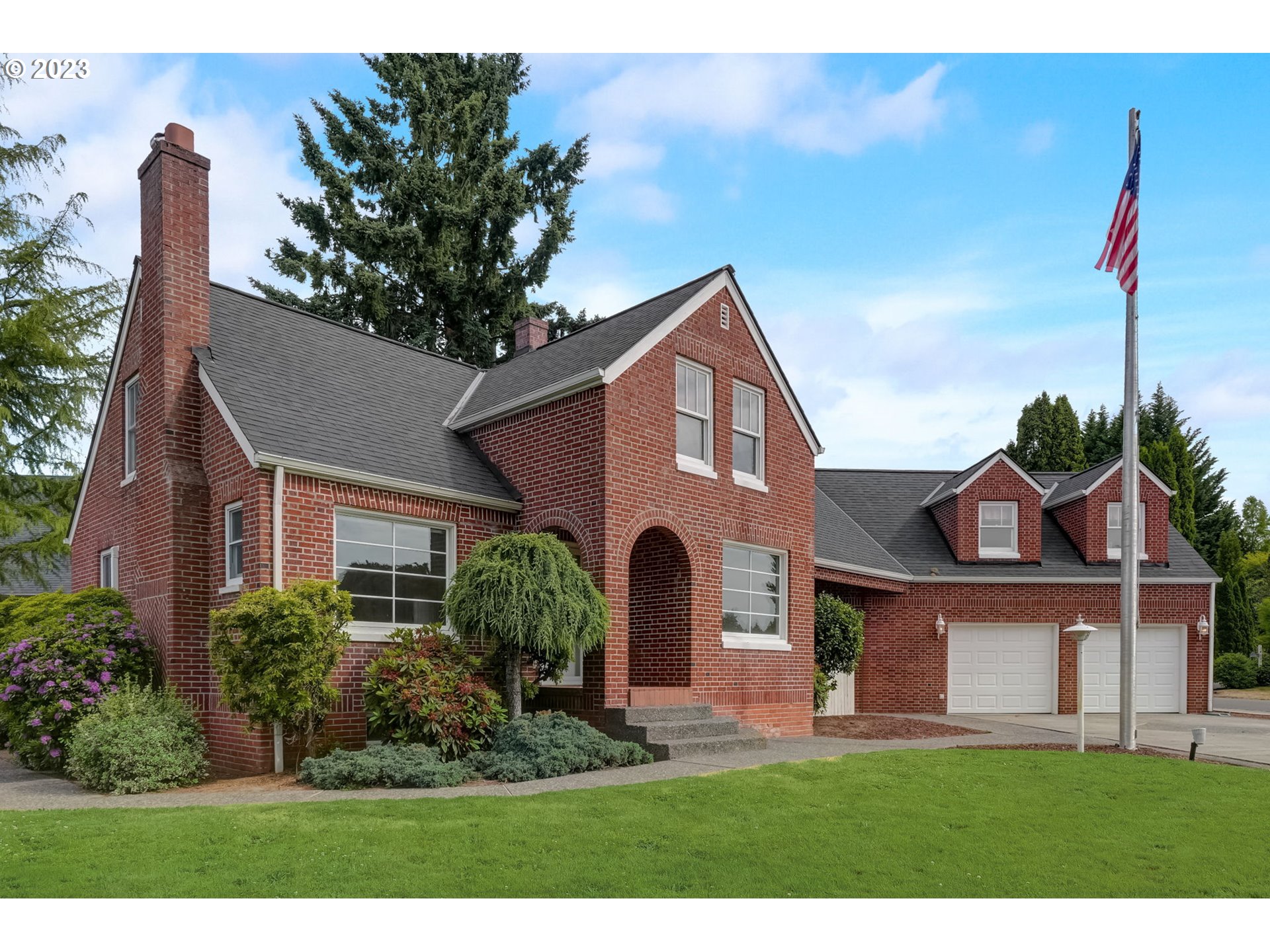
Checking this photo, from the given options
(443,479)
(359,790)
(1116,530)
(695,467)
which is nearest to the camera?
(359,790)

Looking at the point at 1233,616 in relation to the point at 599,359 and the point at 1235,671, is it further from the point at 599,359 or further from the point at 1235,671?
the point at 599,359

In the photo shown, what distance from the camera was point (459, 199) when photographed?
3175cm

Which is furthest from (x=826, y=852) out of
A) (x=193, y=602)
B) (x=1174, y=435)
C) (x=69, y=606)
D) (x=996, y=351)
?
(x=1174, y=435)

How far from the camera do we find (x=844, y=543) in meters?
22.9

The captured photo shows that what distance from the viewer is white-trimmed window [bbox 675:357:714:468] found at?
1537cm

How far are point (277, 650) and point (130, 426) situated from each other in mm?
6601

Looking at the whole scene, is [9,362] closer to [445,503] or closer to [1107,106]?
[445,503]

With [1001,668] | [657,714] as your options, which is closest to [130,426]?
[657,714]

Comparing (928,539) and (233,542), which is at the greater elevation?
(233,542)

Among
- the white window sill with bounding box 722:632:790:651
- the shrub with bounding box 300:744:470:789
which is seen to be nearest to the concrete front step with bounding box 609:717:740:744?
the white window sill with bounding box 722:632:790:651

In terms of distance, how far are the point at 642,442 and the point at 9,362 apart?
1744cm

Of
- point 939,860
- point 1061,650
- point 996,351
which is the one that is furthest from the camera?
point 996,351

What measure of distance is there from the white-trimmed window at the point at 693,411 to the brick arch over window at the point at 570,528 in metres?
2.21

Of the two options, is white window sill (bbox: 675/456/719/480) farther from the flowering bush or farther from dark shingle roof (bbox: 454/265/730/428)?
the flowering bush
